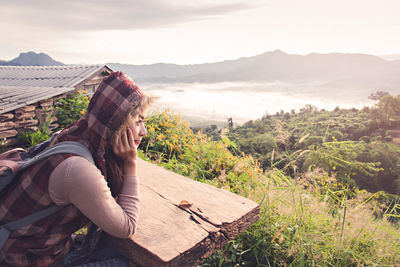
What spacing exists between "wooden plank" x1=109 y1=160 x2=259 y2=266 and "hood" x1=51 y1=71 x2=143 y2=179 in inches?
15.2

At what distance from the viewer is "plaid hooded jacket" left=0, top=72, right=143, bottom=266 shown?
Result: 112 cm

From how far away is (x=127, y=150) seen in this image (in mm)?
1312

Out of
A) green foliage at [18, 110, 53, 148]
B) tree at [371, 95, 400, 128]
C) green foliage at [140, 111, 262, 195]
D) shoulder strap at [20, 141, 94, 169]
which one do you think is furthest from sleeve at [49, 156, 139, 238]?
tree at [371, 95, 400, 128]

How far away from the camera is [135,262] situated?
123 centimetres

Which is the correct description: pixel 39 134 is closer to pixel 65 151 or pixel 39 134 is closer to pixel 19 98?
pixel 19 98

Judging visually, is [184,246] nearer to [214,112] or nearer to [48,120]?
[214,112]

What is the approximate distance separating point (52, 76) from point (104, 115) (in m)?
11.1

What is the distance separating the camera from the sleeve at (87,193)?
1.05 meters

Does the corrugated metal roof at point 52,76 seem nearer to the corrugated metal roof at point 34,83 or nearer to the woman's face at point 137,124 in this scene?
the corrugated metal roof at point 34,83

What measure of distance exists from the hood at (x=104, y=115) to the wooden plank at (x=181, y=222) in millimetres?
386

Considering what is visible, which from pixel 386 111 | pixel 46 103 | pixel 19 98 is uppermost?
pixel 19 98

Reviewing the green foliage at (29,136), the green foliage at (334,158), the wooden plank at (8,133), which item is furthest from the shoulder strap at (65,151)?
the wooden plank at (8,133)

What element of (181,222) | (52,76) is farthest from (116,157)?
(52,76)

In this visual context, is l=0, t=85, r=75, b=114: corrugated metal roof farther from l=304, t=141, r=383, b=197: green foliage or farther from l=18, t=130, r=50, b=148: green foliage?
l=304, t=141, r=383, b=197: green foliage
